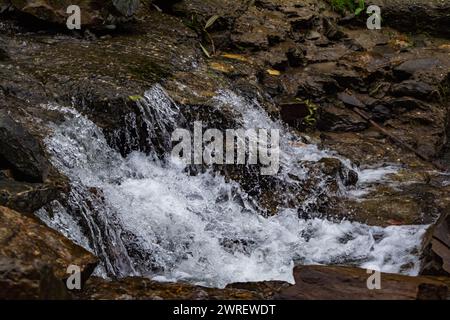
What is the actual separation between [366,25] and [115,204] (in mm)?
7273

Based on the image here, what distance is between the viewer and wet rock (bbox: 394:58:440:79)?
30.8ft

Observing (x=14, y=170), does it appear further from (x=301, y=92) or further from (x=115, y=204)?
(x=301, y=92)

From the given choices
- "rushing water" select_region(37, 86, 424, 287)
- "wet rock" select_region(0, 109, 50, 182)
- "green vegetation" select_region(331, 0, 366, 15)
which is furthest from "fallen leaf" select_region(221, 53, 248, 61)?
"wet rock" select_region(0, 109, 50, 182)

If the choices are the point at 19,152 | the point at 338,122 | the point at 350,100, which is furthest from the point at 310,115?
the point at 19,152

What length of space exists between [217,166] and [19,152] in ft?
8.00

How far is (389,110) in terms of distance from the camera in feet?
29.7

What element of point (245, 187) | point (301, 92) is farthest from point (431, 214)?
point (301, 92)

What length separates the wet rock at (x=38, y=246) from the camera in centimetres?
375

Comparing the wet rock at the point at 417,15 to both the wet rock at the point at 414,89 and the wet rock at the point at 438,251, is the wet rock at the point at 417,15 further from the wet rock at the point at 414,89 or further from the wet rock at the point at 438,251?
the wet rock at the point at 438,251

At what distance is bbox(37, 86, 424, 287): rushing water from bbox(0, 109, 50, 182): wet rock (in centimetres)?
34

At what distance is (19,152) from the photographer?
489 cm

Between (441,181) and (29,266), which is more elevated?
(29,266)

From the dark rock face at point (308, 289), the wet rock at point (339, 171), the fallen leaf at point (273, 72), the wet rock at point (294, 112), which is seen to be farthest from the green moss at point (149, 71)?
the dark rock face at point (308, 289)

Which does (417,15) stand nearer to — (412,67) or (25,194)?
(412,67)
